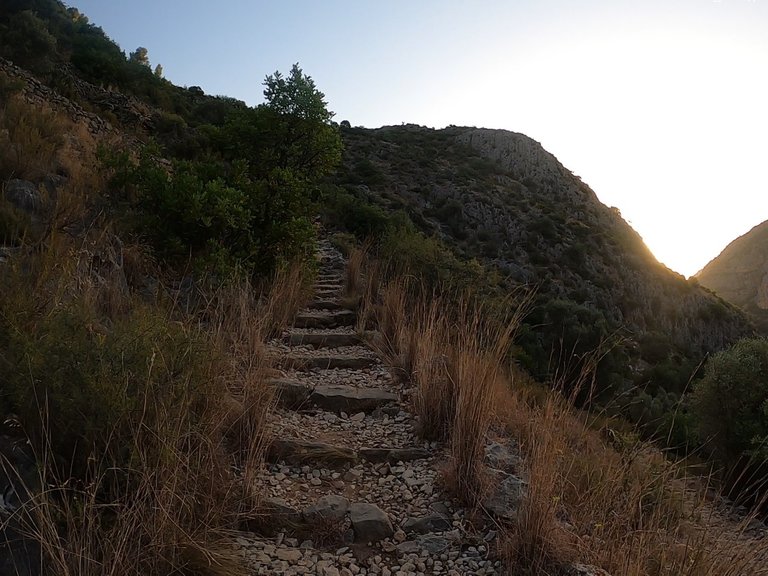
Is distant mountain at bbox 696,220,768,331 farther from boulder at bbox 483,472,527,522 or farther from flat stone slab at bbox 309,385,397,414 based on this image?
boulder at bbox 483,472,527,522

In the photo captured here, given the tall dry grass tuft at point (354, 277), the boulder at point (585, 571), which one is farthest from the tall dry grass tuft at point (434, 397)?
the tall dry grass tuft at point (354, 277)

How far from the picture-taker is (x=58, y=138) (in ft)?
19.8

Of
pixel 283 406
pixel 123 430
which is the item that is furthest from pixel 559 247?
pixel 123 430

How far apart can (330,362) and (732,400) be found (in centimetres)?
529

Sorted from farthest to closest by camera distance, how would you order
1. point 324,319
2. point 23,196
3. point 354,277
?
point 354,277, point 324,319, point 23,196

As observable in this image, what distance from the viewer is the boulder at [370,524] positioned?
2.33 m

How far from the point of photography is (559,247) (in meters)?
21.9

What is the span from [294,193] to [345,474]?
3.99 metres

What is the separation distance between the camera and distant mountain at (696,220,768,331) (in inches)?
1576

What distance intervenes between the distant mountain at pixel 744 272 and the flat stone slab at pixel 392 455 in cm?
4243

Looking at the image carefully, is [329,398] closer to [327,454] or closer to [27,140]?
[327,454]

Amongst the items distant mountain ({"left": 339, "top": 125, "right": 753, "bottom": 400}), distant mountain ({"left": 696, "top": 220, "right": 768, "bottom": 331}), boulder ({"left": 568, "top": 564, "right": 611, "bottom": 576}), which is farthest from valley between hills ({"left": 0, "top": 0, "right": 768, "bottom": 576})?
distant mountain ({"left": 696, "top": 220, "right": 768, "bottom": 331})

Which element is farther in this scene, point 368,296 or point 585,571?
point 368,296

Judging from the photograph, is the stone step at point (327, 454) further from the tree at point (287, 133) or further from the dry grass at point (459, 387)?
the tree at point (287, 133)
